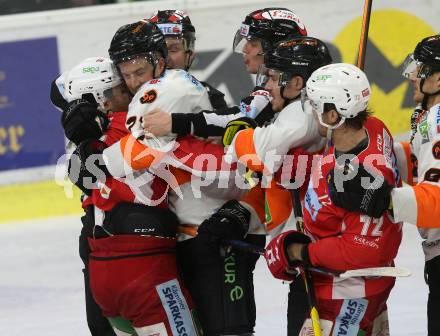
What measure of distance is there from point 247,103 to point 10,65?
11.6 ft

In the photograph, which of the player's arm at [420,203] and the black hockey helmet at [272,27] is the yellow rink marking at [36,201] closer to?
the black hockey helmet at [272,27]

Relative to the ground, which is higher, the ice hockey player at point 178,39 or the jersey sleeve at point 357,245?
the ice hockey player at point 178,39

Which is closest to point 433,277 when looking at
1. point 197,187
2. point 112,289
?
point 197,187

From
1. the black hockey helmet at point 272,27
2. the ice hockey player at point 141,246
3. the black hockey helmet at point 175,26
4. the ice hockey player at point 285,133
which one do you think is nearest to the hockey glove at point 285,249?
the ice hockey player at point 285,133

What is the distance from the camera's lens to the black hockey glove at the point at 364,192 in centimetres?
332

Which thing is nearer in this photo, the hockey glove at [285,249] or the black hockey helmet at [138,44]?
the hockey glove at [285,249]

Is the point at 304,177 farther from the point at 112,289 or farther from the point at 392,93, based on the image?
the point at 392,93

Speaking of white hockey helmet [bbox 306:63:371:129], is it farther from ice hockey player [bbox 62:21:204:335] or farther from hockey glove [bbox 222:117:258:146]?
ice hockey player [bbox 62:21:204:335]

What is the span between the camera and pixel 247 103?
3930 millimetres

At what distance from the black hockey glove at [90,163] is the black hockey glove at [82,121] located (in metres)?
0.03

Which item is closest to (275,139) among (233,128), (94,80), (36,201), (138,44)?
(233,128)

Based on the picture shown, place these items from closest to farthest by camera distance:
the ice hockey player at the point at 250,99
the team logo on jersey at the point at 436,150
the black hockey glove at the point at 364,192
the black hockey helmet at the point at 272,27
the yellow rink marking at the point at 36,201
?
the black hockey glove at the point at 364,192 → the team logo on jersey at the point at 436,150 → the ice hockey player at the point at 250,99 → the black hockey helmet at the point at 272,27 → the yellow rink marking at the point at 36,201

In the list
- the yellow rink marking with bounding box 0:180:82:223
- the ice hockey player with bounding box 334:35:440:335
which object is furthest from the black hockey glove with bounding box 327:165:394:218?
the yellow rink marking with bounding box 0:180:82:223

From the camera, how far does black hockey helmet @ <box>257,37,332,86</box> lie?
376 cm
